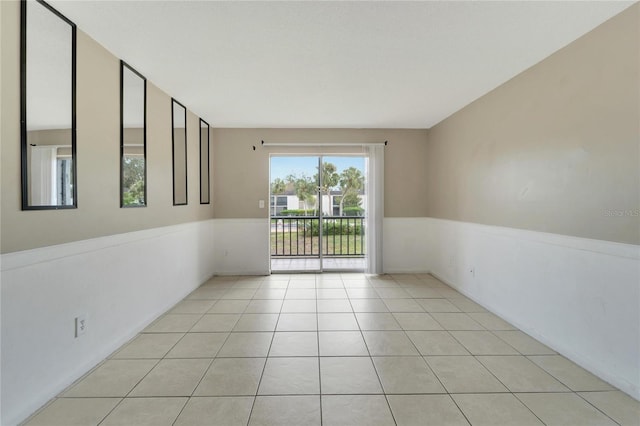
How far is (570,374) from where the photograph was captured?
2045 mm

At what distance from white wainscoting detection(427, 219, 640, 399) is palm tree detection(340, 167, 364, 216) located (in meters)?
2.02

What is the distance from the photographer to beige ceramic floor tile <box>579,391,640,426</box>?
1.63 metres

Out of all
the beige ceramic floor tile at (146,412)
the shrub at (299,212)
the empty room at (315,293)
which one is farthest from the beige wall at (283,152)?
the beige ceramic floor tile at (146,412)

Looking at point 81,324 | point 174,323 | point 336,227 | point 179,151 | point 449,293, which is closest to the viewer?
point 81,324

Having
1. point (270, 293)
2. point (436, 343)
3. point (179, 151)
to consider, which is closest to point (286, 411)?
point (436, 343)

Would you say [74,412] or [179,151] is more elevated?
[179,151]

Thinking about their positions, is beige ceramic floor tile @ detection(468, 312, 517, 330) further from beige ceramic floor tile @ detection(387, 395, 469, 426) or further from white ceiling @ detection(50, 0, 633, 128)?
white ceiling @ detection(50, 0, 633, 128)

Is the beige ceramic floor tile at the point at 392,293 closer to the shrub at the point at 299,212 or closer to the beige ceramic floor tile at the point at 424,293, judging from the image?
the beige ceramic floor tile at the point at 424,293

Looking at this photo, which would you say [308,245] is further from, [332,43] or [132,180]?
[332,43]

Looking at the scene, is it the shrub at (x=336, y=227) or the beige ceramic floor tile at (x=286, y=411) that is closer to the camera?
the beige ceramic floor tile at (x=286, y=411)

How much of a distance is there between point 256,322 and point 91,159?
199 centimetres

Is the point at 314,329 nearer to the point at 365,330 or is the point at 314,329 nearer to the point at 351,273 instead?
the point at 365,330

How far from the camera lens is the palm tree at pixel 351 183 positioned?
4930mm

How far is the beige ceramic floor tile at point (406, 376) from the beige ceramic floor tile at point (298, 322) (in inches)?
31.0
